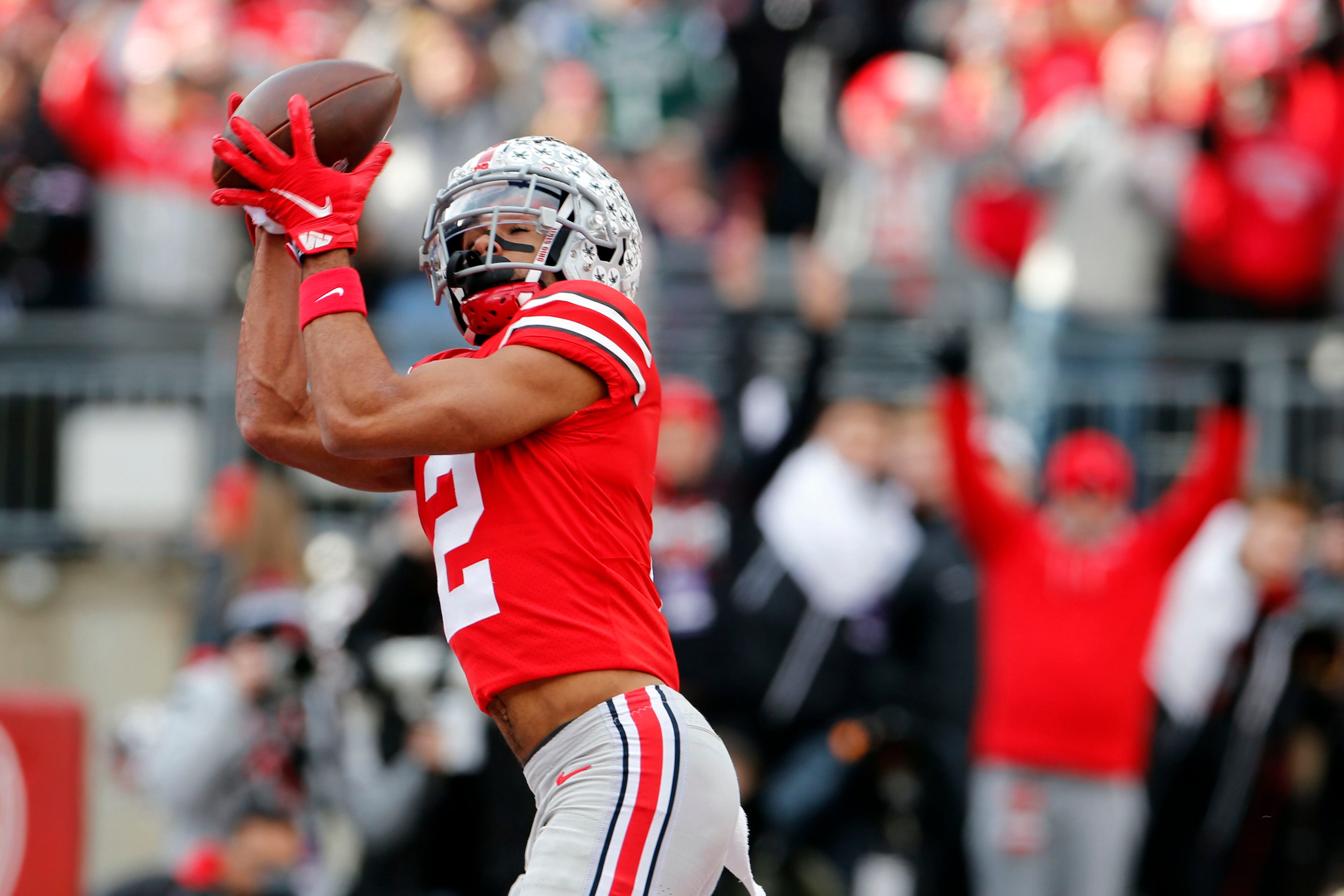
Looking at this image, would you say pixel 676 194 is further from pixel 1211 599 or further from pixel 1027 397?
pixel 1211 599

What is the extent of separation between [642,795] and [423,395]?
2.62 ft

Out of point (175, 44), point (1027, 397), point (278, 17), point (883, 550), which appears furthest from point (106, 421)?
point (1027, 397)

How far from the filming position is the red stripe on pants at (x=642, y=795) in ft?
10.5

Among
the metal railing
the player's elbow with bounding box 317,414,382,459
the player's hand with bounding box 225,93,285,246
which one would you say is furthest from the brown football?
the metal railing

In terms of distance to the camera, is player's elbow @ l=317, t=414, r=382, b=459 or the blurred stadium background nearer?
player's elbow @ l=317, t=414, r=382, b=459

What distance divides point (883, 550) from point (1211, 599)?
1445mm

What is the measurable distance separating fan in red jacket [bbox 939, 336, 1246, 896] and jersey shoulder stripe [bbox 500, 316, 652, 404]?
13.0ft

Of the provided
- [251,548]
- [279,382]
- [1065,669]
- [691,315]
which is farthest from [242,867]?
[691,315]

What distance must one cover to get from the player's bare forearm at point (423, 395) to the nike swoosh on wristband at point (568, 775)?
59 centimetres

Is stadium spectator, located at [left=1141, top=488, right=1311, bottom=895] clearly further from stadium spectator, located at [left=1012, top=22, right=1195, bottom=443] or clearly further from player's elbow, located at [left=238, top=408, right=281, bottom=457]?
player's elbow, located at [left=238, top=408, right=281, bottom=457]

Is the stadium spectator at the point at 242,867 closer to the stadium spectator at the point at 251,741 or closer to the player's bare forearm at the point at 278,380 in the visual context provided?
the stadium spectator at the point at 251,741

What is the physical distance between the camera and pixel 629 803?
3211mm

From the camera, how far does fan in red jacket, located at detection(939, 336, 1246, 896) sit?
7.07 m

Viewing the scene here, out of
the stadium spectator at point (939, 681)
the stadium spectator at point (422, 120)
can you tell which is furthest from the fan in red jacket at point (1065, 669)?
the stadium spectator at point (422, 120)
